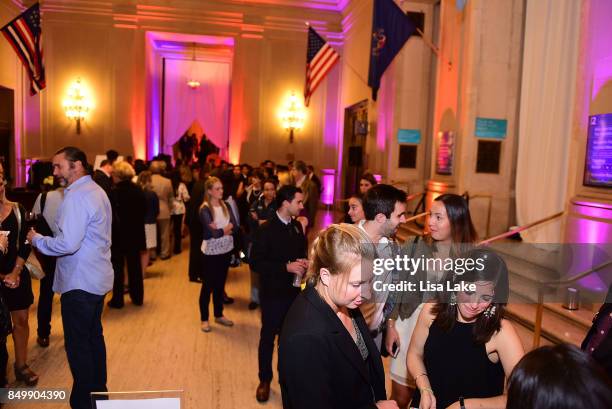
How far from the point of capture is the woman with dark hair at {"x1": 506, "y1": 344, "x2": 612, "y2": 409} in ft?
3.79

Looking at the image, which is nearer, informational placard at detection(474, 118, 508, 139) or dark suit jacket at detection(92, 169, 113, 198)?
dark suit jacket at detection(92, 169, 113, 198)

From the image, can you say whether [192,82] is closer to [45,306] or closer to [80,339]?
[45,306]

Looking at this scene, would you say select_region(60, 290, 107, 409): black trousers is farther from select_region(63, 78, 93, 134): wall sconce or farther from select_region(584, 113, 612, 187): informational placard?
select_region(63, 78, 93, 134): wall sconce

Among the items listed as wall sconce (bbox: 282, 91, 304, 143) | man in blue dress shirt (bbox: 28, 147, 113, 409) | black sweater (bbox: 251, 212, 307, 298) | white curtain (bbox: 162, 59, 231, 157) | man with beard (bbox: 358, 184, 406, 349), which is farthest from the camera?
white curtain (bbox: 162, 59, 231, 157)

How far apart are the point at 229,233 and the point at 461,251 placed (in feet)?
11.1

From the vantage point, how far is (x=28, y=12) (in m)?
11.0

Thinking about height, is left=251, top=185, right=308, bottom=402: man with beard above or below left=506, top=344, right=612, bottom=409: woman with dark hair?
below

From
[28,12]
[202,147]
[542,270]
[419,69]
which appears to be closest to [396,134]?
[419,69]

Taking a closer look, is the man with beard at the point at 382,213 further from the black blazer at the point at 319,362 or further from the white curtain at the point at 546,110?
the white curtain at the point at 546,110

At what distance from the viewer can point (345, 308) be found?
196 cm

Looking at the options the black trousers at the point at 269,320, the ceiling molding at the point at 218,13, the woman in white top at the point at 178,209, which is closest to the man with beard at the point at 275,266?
the black trousers at the point at 269,320

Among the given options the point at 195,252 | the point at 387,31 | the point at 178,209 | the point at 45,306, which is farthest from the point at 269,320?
the point at 387,31

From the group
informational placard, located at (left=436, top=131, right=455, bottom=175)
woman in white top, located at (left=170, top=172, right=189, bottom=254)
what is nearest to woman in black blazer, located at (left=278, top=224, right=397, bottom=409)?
informational placard, located at (left=436, top=131, right=455, bottom=175)

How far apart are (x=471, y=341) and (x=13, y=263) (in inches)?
132
